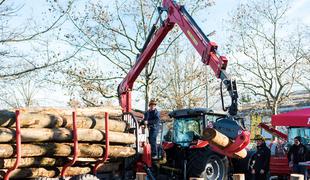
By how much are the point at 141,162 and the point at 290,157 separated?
6.07m

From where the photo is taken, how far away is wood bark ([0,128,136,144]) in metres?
7.13

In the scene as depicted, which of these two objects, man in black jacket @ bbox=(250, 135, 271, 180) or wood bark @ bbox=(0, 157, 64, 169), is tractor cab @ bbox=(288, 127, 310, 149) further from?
wood bark @ bbox=(0, 157, 64, 169)

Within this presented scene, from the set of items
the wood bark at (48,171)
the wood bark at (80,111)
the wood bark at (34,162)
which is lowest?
the wood bark at (48,171)

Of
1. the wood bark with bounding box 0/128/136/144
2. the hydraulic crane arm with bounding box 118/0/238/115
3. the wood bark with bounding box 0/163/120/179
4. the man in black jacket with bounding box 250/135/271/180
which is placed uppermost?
the hydraulic crane arm with bounding box 118/0/238/115

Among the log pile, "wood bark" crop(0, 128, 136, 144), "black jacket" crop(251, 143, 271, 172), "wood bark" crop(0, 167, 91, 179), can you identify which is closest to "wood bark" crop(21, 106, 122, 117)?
the log pile

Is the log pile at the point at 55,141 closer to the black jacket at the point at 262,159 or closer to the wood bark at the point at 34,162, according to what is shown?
the wood bark at the point at 34,162

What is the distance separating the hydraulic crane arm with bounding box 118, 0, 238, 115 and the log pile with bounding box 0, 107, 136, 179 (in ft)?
11.3

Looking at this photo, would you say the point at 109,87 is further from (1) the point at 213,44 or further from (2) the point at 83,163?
(2) the point at 83,163

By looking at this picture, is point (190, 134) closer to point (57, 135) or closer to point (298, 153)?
point (298, 153)

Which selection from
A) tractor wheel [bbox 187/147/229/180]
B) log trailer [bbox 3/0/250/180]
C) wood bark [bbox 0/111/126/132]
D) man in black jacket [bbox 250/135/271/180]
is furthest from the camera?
man in black jacket [bbox 250/135/271/180]

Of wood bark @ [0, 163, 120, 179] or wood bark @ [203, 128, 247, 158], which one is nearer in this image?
wood bark @ [0, 163, 120, 179]

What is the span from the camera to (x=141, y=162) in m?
10.4

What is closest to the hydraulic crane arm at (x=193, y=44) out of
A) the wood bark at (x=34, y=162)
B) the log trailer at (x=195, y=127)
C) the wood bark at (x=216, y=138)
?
the log trailer at (x=195, y=127)

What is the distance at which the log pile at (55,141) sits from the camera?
7254mm
